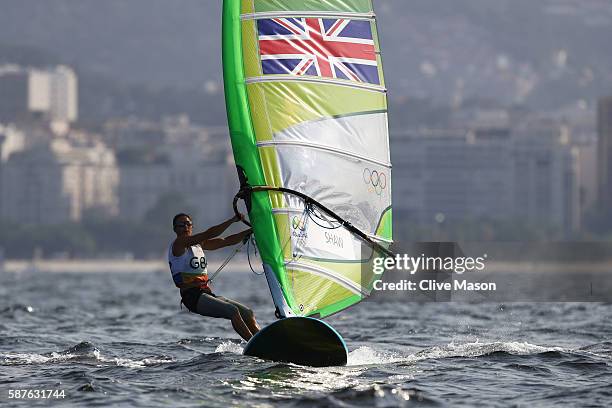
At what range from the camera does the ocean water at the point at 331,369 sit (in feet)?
47.8

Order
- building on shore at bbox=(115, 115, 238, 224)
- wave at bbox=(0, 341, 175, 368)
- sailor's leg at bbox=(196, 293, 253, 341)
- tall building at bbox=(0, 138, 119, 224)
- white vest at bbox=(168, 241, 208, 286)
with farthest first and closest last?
1. building on shore at bbox=(115, 115, 238, 224)
2. tall building at bbox=(0, 138, 119, 224)
3. wave at bbox=(0, 341, 175, 368)
4. white vest at bbox=(168, 241, 208, 286)
5. sailor's leg at bbox=(196, 293, 253, 341)

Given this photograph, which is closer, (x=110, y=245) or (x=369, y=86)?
(x=369, y=86)

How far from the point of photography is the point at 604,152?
174625mm

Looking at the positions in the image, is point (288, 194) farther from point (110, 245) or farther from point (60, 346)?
point (110, 245)

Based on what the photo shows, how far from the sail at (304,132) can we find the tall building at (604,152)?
15740 centimetres

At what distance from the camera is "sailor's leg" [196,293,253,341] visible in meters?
16.0

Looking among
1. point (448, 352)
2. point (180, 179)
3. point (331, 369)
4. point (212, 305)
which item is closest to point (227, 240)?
point (212, 305)

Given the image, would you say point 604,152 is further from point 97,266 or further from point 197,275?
point 197,275

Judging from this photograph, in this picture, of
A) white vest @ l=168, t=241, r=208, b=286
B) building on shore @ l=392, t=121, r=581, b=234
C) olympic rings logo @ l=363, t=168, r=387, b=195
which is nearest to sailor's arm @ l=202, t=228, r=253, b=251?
white vest @ l=168, t=241, r=208, b=286

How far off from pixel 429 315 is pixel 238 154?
43.7 ft

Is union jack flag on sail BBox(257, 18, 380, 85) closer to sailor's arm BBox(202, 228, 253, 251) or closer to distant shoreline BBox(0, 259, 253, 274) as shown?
sailor's arm BBox(202, 228, 253, 251)

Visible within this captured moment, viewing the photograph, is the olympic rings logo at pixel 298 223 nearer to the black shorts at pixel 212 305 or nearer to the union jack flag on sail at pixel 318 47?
the black shorts at pixel 212 305

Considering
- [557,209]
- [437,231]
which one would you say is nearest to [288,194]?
[437,231]

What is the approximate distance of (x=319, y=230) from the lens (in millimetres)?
16406
